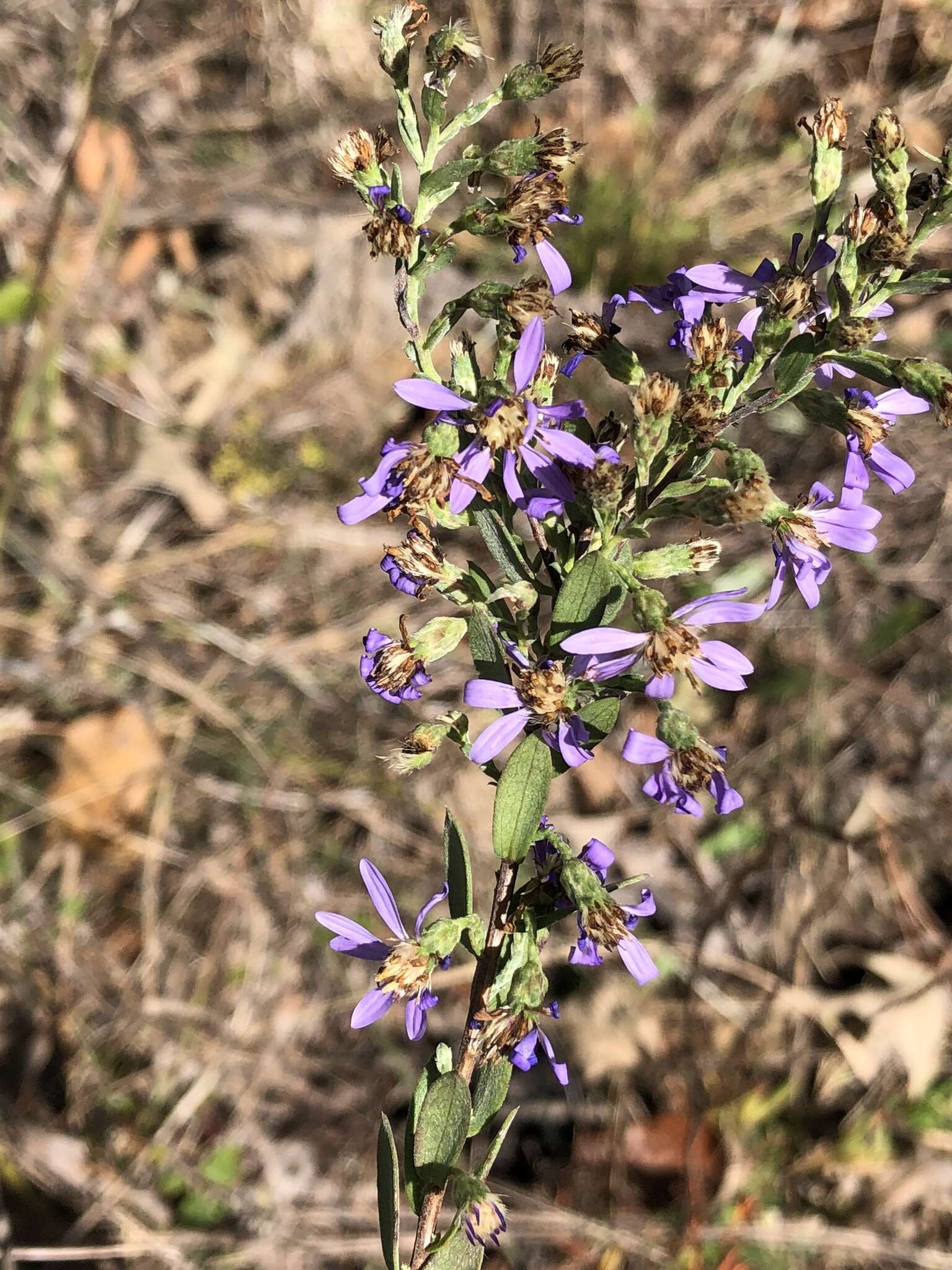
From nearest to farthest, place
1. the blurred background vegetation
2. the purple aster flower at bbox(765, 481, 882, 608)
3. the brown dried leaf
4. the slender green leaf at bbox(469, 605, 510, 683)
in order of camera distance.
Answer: the slender green leaf at bbox(469, 605, 510, 683) < the purple aster flower at bbox(765, 481, 882, 608) < the blurred background vegetation < the brown dried leaf

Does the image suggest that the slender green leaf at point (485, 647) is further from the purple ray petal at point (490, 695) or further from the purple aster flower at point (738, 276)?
the purple aster flower at point (738, 276)

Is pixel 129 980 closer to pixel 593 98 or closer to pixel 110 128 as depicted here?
pixel 110 128

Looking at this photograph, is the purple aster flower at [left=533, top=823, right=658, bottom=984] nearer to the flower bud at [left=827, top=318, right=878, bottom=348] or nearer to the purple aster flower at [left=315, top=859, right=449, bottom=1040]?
the purple aster flower at [left=315, top=859, right=449, bottom=1040]

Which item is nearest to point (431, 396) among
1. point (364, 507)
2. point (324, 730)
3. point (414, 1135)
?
point (364, 507)

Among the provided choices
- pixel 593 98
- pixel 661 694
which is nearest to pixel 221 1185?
pixel 661 694

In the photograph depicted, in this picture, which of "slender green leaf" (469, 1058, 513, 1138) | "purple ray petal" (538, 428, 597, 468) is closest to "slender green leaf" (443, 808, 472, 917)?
"slender green leaf" (469, 1058, 513, 1138)

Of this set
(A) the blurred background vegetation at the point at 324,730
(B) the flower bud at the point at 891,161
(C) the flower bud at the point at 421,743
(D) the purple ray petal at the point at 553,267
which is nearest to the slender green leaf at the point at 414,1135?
(C) the flower bud at the point at 421,743
